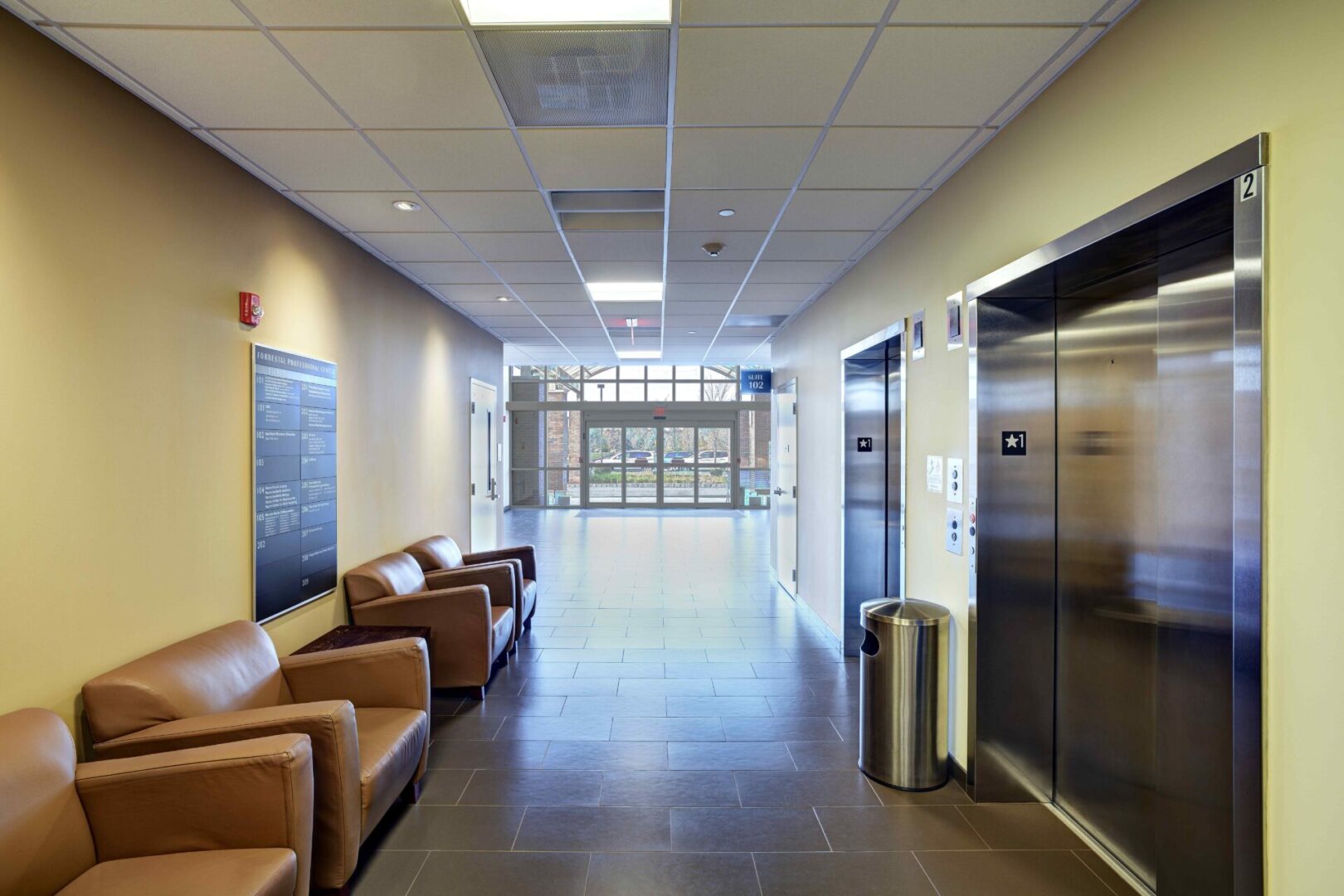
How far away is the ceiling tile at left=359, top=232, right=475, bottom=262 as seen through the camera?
14.6 feet

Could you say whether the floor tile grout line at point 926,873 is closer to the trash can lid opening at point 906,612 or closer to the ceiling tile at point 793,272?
the trash can lid opening at point 906,612

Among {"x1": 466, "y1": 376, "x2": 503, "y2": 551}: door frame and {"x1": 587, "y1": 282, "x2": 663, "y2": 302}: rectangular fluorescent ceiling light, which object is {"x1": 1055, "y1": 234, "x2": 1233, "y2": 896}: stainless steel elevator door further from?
{"x1": 466, "y1": 376, "x2": 503, "y2": 551}: door frame

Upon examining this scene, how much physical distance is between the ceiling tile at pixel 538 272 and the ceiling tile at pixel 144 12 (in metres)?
2.91

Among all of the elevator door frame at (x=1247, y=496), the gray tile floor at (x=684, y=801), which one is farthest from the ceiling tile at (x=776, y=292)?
the elevator door frame at (x=1247, y=496)

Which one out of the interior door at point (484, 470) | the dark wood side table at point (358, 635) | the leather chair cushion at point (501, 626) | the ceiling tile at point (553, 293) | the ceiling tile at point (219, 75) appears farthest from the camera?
the interior door at point (484, 470)

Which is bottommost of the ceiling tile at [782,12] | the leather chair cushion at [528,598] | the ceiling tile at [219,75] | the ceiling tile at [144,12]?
the leather chair cushion at [528,598]

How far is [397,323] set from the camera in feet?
17.9

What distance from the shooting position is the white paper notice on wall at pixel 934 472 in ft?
11.9

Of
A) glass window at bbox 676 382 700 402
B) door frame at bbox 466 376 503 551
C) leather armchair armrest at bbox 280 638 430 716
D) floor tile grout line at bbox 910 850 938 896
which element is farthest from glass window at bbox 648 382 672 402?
floor tile grout line at bbox 910 850 938 896

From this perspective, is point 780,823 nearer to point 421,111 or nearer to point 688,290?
point 421,111

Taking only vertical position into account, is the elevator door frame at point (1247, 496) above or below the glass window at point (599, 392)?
below

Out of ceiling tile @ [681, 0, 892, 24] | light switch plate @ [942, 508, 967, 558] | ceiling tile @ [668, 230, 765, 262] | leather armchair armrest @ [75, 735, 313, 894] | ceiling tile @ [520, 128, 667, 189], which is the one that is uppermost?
ceiling tile @ [668, 230, 765, 262]

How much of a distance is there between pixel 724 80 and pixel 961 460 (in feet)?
6.50

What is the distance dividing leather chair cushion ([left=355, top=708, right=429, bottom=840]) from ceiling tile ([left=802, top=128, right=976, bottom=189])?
119 inches
